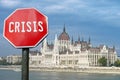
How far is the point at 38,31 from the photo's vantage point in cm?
223

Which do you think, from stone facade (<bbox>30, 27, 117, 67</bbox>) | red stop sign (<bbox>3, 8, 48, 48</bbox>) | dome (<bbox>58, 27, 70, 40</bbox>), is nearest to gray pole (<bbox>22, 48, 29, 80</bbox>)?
red stop sign (<bbox>3, 8, 48, 48</bbox>)

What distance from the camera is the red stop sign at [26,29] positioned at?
222 cm

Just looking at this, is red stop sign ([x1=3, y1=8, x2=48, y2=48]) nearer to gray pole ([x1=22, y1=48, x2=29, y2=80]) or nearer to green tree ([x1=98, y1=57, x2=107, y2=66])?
gray pole ([x1=22, y1=48, x2=29, y2=80])

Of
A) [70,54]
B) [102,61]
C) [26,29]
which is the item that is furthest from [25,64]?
[70,54]

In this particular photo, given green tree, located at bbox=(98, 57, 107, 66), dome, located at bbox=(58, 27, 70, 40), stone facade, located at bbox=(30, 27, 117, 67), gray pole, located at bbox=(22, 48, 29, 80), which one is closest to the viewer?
gray pole, located at bbox=(22, 48, 29, 80)

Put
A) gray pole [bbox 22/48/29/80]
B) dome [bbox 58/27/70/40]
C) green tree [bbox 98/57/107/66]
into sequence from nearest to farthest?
gray pole [bbox 22/48/29/80], green tree [bbox 98/57/107/66], dome [bbox 58/27/70/40]

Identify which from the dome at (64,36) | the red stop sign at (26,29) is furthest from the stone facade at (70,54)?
the red stop sign at (26,29)

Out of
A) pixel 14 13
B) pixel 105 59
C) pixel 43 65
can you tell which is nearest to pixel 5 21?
pixel 14 13

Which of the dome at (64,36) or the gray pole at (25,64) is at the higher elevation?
the dome at (64,36)

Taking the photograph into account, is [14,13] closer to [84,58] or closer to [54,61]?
[84,58]

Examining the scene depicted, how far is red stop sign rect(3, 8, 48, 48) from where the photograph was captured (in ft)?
7.29

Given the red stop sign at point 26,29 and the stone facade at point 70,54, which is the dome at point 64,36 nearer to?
the stone facade at point 70,54

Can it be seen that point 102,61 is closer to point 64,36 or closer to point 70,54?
point 70,54

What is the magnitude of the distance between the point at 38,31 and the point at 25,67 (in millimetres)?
230
